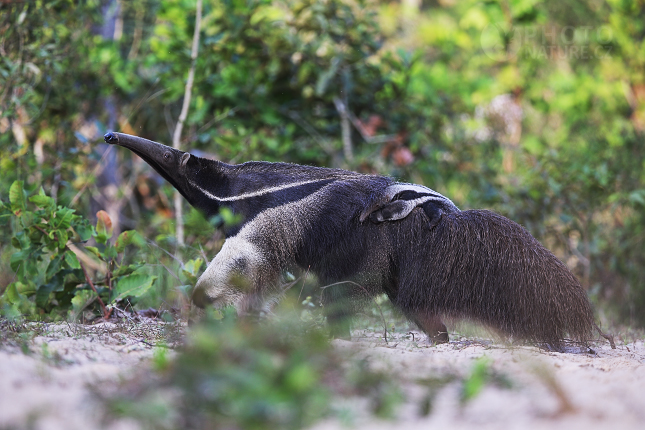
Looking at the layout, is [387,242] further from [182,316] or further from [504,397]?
[504,397]

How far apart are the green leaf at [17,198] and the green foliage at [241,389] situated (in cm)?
274

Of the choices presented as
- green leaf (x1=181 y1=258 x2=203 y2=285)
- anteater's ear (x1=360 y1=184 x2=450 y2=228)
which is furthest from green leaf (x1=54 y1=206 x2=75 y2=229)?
→ anteater's ear (x1=360 y1=184 x2=450 y2=228)

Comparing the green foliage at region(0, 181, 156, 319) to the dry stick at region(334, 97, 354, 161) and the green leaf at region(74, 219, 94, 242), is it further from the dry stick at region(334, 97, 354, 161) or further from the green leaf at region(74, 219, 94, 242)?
the dry stick at region(334, 97, 354, 161)

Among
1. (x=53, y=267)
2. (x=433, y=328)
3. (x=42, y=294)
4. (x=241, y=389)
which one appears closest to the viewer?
(x=241, y=389)

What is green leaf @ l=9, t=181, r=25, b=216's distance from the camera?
168 inches

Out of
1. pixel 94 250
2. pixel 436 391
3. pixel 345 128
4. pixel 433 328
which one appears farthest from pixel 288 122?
pixel 436 391

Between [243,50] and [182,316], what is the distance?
4.56m

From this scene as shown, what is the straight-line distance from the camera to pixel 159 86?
8.66m

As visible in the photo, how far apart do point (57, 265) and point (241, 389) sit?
3.21 metres

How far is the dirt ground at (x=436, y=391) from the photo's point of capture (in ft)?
6.03

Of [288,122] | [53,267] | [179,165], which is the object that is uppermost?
[288,122]

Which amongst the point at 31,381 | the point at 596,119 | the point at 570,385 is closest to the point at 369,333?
the point at 570,385

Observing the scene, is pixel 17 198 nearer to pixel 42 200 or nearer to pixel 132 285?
pixel 42 200

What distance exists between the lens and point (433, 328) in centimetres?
399
